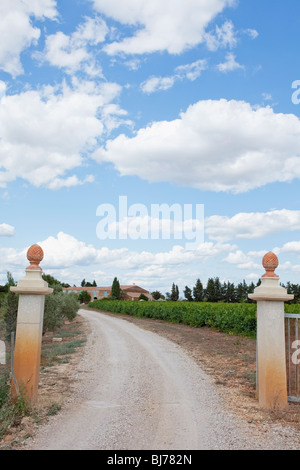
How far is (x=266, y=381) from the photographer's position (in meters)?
7.48

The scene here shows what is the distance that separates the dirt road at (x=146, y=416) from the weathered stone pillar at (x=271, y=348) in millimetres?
1030

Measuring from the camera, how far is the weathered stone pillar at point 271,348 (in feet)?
24.5

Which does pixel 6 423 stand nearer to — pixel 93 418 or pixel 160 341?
pixel 93 418

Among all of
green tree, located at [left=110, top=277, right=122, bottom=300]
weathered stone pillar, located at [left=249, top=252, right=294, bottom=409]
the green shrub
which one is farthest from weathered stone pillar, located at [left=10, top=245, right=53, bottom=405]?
green tree, located at [left=110, top=277, right=122, bottom=300]

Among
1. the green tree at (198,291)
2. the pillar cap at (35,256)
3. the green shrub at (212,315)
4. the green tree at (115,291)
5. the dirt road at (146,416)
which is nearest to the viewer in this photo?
the dirt road at (146,416)

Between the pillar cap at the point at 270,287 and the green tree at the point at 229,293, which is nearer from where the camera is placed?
the pillar cap at the point at 270,287

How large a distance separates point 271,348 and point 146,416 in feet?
9.38

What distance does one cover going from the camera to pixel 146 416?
6.71 meters

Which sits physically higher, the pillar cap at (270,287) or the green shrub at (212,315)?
the pillar cap at (270,287)

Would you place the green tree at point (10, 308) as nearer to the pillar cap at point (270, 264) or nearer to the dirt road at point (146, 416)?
the dirt road at point (146, 416)

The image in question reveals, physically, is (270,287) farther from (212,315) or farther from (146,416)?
(212,315)

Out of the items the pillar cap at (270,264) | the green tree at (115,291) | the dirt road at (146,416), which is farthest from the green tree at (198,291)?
the pillar cap at (270,264)
